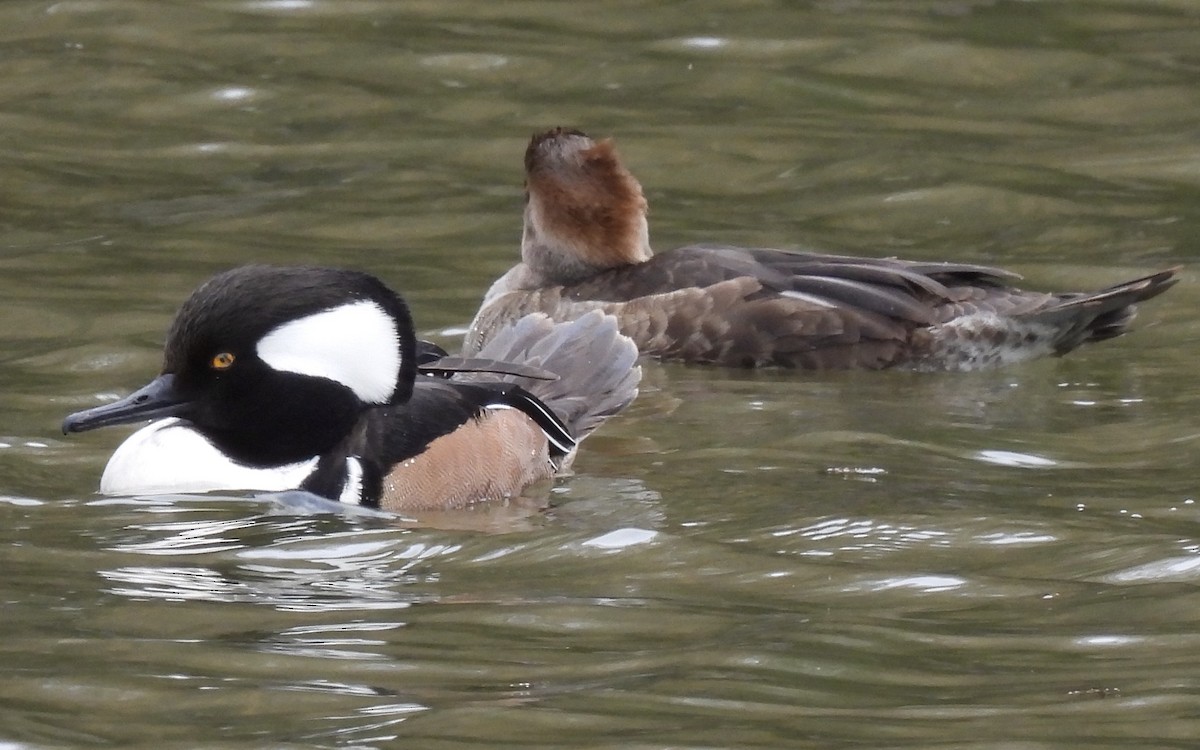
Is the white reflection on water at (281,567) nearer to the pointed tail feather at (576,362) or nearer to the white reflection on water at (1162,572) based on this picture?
the pointed tail feather at (576,362)

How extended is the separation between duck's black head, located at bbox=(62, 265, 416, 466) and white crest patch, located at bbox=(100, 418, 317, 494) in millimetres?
44

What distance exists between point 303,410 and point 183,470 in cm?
40

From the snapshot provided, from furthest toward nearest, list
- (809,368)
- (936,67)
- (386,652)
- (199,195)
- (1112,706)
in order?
(936,67) → (199,195) → (809,368) → (386,652) → (1112,706)

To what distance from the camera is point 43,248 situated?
1077cm

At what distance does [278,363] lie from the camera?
6.63 m

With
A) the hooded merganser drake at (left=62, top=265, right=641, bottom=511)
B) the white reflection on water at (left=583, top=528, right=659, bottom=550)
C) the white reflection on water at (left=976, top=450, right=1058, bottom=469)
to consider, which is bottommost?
the white reflection on water at (left=976, top=450, right=1058, bottom=469)

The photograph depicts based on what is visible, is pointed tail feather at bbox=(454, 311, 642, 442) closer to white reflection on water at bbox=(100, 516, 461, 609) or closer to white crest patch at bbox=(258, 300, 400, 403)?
white crest patch at bbox=(258, 300, 400, 403)

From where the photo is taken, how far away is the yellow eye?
6.58 meters

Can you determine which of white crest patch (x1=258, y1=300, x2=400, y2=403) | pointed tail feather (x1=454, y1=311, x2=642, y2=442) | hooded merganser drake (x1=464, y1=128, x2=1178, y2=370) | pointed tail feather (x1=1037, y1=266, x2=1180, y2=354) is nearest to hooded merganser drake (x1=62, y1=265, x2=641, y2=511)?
white crest patch (x1=258, y1=300, x2=400, y2=403)

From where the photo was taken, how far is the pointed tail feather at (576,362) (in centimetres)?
777

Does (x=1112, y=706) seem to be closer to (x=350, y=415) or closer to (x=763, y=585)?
(x=763, y=585)

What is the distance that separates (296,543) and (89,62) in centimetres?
849

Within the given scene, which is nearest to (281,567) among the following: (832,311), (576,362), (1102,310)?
(576,362)

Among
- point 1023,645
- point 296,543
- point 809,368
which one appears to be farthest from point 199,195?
point 1023,645
